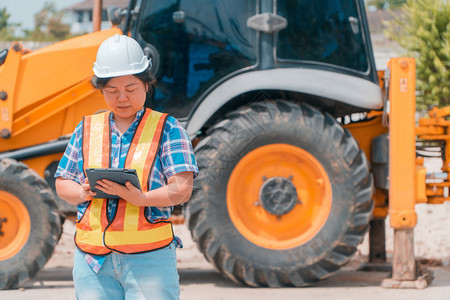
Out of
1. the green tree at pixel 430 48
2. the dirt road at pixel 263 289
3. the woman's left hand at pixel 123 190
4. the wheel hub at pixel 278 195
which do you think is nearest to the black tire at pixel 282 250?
the dirt road at pixel 263 289

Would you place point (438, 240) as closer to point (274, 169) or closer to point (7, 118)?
point (274, 169)

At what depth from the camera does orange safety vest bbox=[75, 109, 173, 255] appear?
7.75 ft

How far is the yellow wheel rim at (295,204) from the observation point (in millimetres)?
5316

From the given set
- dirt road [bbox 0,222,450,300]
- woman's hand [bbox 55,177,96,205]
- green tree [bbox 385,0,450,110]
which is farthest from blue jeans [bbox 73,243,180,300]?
green tree [bbox 385,0,450,110]

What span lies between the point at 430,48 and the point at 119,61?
12.1 m

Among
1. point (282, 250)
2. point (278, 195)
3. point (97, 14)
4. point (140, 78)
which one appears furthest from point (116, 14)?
point (140, 78)

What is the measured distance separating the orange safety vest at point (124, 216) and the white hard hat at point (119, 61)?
0.62 ft

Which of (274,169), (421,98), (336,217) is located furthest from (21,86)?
(421,98)

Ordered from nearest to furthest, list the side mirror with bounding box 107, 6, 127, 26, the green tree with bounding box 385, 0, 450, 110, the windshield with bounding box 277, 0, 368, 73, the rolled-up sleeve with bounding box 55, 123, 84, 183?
1. the rolled-up sleeve with bounding box 55, 123, 84, 183
2. the windshield with bounding box 277, 0, 368, 73
3. the side mirror with bounding box 107, 6, 127, 26
4. the green tree with bounding box 385, 0, 450, 110

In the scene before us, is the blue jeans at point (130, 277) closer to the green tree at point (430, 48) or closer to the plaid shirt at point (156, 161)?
the plaid shirt at point (156, 161)

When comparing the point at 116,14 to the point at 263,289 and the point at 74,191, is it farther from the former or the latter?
the point at 74,191

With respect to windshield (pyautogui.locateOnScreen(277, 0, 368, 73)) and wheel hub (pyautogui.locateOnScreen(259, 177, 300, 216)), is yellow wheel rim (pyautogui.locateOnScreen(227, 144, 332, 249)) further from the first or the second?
windshield (pyautogui.locateOnScreen(277, 0, 368, 73))

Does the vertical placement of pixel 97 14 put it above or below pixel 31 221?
above

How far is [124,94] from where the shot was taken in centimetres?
241
